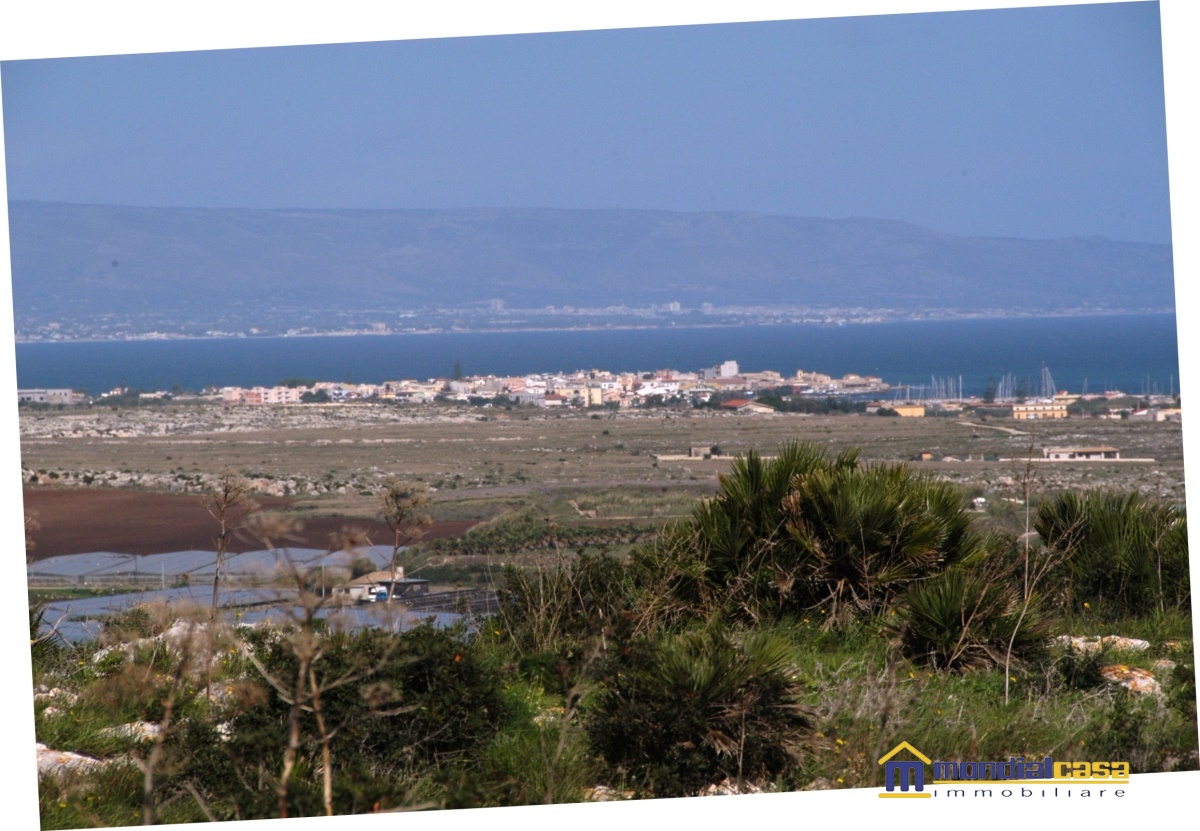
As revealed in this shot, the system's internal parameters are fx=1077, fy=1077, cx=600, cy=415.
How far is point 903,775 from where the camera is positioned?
13.6ft

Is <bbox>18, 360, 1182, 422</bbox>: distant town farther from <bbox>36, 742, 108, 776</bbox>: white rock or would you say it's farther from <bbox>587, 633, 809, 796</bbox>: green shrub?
<bbox>36, 742, 108, 776</bbox>: white rock

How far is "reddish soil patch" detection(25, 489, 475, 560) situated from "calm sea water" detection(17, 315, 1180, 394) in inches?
1624

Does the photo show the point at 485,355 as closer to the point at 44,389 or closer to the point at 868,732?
the point at 44,389

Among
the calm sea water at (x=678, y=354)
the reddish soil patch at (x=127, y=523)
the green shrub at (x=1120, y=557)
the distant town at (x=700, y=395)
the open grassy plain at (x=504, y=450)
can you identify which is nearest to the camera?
the green shrub at (x=1120, y=557)

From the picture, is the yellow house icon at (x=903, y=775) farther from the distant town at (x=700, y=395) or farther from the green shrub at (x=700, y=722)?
the distant town at (x=700, y=395)

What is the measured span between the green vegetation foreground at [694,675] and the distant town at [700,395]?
39.1 meters

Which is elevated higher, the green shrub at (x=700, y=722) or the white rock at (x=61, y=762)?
the green shrub at (x=700, y=722)

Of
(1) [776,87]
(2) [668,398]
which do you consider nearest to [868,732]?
(2) [668,398]

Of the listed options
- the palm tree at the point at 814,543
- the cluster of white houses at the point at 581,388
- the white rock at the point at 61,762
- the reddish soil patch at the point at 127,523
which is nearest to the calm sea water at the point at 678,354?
the cluster of white houses at the point at 581,388

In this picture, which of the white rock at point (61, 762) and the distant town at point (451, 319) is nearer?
the white rock at point (61, 762)

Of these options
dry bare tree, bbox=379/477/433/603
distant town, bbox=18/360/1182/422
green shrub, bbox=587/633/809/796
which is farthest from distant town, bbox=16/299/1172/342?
green shrub, bbox=587/633/809/796

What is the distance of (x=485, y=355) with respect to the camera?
86.8m

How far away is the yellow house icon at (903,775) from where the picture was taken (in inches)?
157

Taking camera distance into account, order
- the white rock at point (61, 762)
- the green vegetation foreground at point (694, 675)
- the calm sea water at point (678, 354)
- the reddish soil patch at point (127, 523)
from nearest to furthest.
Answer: the green vegetation foreground at point (694, 675)
the white rock at point (61, 762)
the reddish soil patch at point (127, 523)
the calm sea water at point (678, 354)
